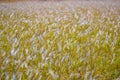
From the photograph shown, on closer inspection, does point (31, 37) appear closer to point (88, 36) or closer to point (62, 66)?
point (88, 36)

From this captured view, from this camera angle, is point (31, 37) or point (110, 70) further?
point (31, 37)

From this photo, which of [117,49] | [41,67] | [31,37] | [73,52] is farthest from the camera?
[31,37]

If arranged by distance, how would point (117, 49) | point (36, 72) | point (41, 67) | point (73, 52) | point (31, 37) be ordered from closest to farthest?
point (36, 72) → point (41, 67) → point (73, 52) → point (117, 49) → point (31, 37)

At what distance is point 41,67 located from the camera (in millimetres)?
4414

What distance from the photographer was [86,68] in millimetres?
4469

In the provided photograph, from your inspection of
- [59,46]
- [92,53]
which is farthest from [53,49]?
[92,53]

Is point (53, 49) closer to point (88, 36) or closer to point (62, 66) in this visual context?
point (62, 66)

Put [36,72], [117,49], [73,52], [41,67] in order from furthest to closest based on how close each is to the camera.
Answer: [117,49] → [73,52] → [41,67] → [36,72]

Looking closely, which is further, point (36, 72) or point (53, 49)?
point (53, 49)

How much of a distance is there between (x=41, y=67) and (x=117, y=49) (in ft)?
7.80

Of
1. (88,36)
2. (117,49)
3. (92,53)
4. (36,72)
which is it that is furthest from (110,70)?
(88,36)

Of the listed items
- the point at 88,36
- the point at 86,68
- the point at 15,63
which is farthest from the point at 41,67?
the point at 88,36

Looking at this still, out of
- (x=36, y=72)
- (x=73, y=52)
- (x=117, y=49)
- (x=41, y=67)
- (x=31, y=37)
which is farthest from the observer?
(x=31, y=37)

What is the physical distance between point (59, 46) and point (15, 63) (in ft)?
5.20
